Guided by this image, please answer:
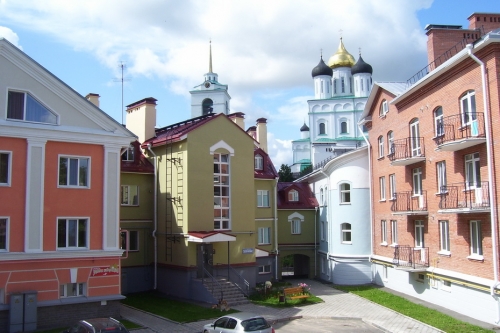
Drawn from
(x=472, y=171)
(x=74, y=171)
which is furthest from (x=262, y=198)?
(x=472, y=171)

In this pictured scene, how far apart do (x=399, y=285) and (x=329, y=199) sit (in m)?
7.98

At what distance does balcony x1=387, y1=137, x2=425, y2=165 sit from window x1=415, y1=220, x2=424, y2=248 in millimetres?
3145

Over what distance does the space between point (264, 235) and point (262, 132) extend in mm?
8290

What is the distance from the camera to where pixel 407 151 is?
25.5 m

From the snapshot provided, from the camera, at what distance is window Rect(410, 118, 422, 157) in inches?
979

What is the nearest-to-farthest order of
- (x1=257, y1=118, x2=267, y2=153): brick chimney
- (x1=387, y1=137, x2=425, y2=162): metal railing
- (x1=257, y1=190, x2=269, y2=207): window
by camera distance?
(x1=387, y1=137, x2=425, y2=162): metal railing < (x1=257, y1=190, x2=269, y2=207): window < (x1=257, y1=118, x2=267, y2=153): brick chimney

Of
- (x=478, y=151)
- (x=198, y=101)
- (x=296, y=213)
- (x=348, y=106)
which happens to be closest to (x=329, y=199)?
(x=296, y=213)

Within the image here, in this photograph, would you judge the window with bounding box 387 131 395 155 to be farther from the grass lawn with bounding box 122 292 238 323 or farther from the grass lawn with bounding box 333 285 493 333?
the grass lawn with bounding box 122 292 238 323

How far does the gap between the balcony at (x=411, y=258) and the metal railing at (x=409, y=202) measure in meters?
1.97

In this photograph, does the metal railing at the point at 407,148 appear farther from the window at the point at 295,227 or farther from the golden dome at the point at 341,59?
the golden dome at the point at 341,59

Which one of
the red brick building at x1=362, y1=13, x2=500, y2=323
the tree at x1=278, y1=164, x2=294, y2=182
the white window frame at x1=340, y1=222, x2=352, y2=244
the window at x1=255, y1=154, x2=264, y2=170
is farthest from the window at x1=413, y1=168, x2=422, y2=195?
the tree at x1=278, y1=164, x2=294, y2=182

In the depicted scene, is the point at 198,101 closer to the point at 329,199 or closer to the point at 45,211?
the point at 329,199

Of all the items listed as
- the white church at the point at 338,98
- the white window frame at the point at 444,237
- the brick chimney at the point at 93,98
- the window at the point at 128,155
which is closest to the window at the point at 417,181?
the white window frame at the point at 444,237

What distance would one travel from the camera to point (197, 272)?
85.5ft
